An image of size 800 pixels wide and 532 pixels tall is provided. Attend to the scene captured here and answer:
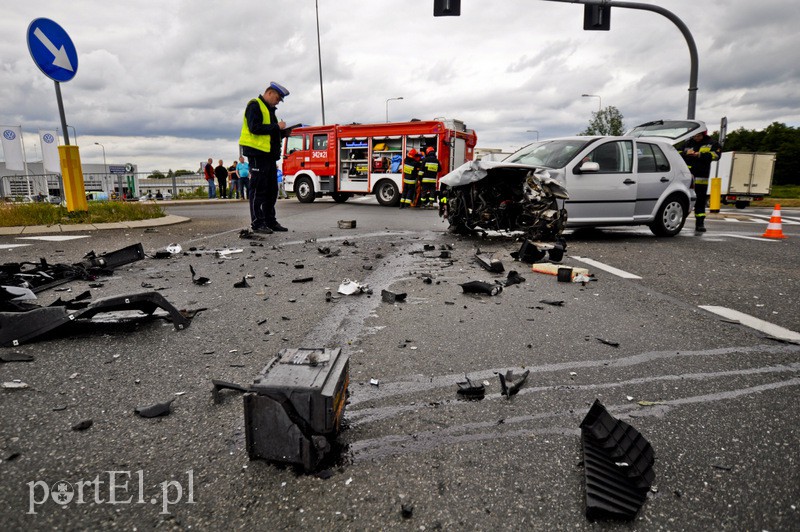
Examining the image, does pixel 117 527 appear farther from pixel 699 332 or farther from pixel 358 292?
pixel 699 332

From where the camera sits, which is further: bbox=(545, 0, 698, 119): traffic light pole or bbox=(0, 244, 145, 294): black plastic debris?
bbox=(545, 0, 698, 119): traffic light pole

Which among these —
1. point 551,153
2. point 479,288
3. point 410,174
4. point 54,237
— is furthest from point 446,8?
point 479,288

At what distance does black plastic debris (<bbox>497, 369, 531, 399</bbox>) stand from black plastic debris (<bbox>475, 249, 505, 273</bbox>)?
2.74m

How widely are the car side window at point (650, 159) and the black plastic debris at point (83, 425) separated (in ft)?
28.3

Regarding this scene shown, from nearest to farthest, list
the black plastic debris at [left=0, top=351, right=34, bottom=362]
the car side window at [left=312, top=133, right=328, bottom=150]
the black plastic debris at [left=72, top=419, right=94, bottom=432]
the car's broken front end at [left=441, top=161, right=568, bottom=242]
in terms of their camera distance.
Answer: the black plastic debris at [left=72, top=419, right=94, bottom=432]
the black plastic debris at [left=0, top=351, right=34, bottom=362]
the car's broken front end at [left=441, top=161, right=568, bottom=242]
the car side window at [left=312, top=133, right=328, bottom=150]

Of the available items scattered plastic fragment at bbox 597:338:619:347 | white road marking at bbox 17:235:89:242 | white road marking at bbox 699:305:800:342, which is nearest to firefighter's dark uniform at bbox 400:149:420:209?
white road marking at bbox 17:235:89:242

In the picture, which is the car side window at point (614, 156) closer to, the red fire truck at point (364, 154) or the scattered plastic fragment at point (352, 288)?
the scattered plastic fragment at point (352, 288)

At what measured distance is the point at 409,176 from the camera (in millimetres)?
15352

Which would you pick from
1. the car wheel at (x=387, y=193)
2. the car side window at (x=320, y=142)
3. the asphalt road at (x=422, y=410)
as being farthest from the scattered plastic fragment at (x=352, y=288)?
the car side window at (x=320, y=142)

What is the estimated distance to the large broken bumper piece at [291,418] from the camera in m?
1.55

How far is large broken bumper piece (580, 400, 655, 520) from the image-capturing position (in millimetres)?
1428

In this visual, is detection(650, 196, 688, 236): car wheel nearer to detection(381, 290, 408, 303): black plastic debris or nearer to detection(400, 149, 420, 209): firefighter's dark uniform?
detection(381, 290, 408, 303): black plastic debris

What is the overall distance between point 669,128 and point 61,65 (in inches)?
537

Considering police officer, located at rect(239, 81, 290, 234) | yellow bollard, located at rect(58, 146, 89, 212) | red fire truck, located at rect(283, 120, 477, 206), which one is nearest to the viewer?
police officer, located at rect(239, 81, 290, 234)
